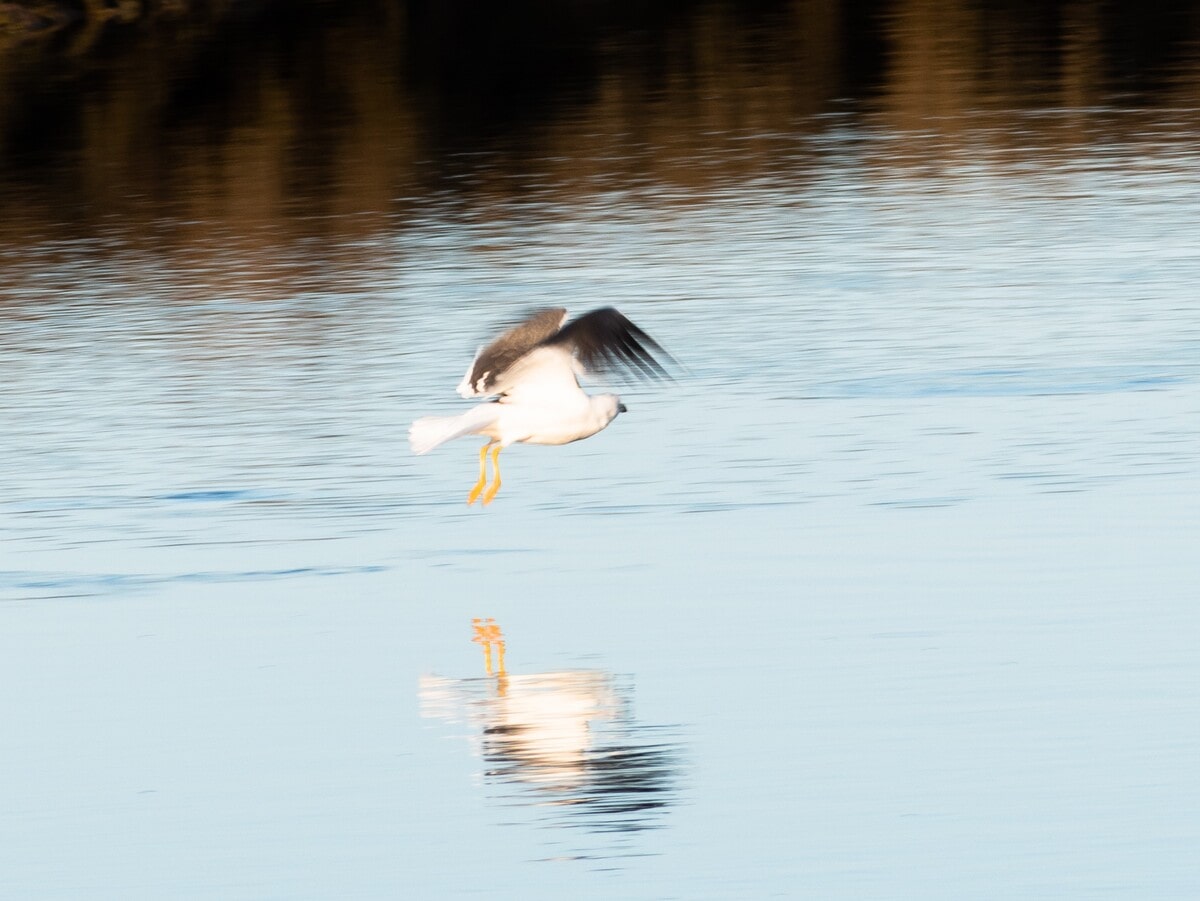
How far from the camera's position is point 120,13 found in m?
48.0

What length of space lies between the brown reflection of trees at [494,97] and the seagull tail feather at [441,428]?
1118cm

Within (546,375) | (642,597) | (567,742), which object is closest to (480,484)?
(546,375)

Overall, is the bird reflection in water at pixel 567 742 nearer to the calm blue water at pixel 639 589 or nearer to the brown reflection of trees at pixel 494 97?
the calm blue water at pixel 639 589

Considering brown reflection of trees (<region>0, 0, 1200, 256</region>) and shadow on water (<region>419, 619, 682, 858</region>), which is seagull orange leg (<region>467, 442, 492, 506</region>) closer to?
shadow on water (<region>419, 619, 682, 858</region>)

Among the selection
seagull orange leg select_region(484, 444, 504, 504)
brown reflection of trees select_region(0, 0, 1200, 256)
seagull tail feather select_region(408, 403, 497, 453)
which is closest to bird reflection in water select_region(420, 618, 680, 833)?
seagull tail feather select_region(408, 403, 497, 453)

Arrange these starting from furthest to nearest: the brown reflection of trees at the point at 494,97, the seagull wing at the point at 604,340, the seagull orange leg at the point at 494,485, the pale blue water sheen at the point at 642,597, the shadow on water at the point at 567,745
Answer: the brown reflection of trees at the point at 494,97
the seagull orange leg at the point at 494,485
the seagull wing at the point at 604,340
the shadow on water at the point at 567,745
the pale blue water sheen at the point at 642,597

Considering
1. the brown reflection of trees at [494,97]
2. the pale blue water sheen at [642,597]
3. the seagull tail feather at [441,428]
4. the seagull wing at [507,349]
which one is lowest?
the brown reflection of trees at [494,97]

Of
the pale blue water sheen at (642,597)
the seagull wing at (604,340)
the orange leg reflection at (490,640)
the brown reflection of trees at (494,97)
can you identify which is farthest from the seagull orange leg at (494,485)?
the brown reflection of trees at (494,97)

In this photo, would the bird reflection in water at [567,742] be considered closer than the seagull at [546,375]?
Yes

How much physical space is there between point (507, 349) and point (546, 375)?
0.73 ft

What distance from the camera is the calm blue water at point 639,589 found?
24.5 feet

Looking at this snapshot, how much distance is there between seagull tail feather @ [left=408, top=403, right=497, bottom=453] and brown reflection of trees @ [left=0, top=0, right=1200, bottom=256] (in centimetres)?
1118

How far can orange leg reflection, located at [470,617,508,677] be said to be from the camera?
921 centimetres

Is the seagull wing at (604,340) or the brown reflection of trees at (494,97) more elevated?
the seagull wing at (604,340)
